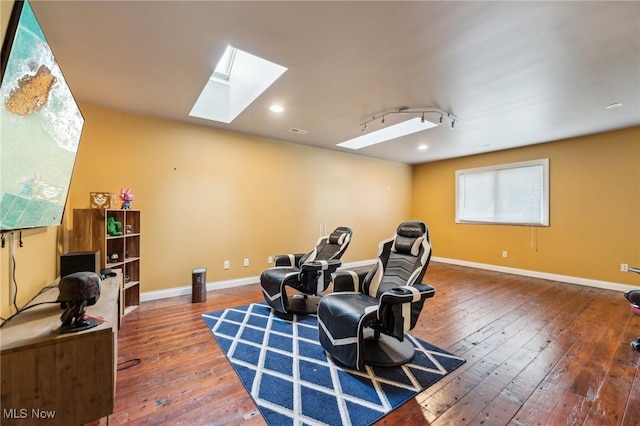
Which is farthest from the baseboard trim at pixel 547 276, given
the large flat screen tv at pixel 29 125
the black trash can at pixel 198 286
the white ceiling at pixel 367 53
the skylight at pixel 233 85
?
the large flat screen tv at pixel 29 125

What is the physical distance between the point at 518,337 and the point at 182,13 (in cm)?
399

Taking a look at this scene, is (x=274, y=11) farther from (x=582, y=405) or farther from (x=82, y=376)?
(x=582, y=405)

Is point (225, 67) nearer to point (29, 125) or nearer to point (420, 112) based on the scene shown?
point (29, 125)

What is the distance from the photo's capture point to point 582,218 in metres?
4.48

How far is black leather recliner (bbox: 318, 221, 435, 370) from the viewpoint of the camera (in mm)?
1997

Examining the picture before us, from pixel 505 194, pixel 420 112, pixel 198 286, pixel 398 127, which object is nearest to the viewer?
pixel 420 112

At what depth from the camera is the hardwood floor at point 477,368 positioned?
1.62 meters

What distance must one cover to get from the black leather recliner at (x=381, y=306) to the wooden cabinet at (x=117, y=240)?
217cm

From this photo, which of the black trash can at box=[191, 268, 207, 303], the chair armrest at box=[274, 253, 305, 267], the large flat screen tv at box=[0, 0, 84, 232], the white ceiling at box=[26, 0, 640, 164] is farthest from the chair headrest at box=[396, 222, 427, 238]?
the large flat screen tv at box=[0, 0, 84, 232]

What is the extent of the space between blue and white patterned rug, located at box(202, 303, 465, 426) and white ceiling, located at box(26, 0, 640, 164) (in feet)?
8.26

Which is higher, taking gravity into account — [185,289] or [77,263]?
[77,263]

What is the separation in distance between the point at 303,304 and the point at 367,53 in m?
2.85

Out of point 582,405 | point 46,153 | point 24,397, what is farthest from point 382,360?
point 46,153

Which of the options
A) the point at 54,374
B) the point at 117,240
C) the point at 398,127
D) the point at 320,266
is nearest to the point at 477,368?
the point at 320,266
